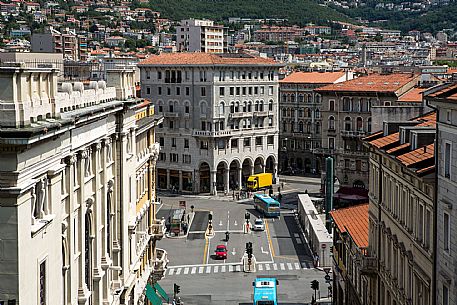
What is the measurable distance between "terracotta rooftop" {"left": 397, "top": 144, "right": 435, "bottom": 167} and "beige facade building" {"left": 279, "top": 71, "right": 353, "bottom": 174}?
101090mm

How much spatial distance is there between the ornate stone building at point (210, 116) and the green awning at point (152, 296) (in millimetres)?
61575

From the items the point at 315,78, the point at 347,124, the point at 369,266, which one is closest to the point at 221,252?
the point at 347,124

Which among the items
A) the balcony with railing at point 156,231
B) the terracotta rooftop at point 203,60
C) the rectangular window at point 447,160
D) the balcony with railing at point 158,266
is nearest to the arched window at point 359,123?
the terracotta rooftop at point 203,60

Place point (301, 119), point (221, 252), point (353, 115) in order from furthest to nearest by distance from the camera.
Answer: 1. point (301, 119)
2. point (353, 115)
3. point (221, 252)

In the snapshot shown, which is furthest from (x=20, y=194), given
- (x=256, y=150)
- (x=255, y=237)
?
(x=256, y=150)

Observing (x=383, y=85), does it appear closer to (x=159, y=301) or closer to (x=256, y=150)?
(x=256, y=150)

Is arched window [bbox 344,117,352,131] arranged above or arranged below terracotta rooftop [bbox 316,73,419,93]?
below

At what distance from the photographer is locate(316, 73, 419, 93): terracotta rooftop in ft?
346

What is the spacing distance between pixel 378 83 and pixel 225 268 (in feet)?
136

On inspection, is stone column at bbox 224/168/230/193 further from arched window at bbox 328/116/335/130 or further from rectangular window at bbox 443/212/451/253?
rectangular window at bbox 443/212/451/253

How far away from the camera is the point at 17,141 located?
24.7 metres

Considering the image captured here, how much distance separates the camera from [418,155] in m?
37.4

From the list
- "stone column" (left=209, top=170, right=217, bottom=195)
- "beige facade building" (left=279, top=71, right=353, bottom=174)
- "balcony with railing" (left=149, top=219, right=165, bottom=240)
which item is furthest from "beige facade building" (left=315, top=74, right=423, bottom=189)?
"balcony with railing" (left=149, top=219, right=165, bottom=240)

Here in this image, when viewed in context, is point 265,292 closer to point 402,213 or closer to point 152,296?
point 152,296
